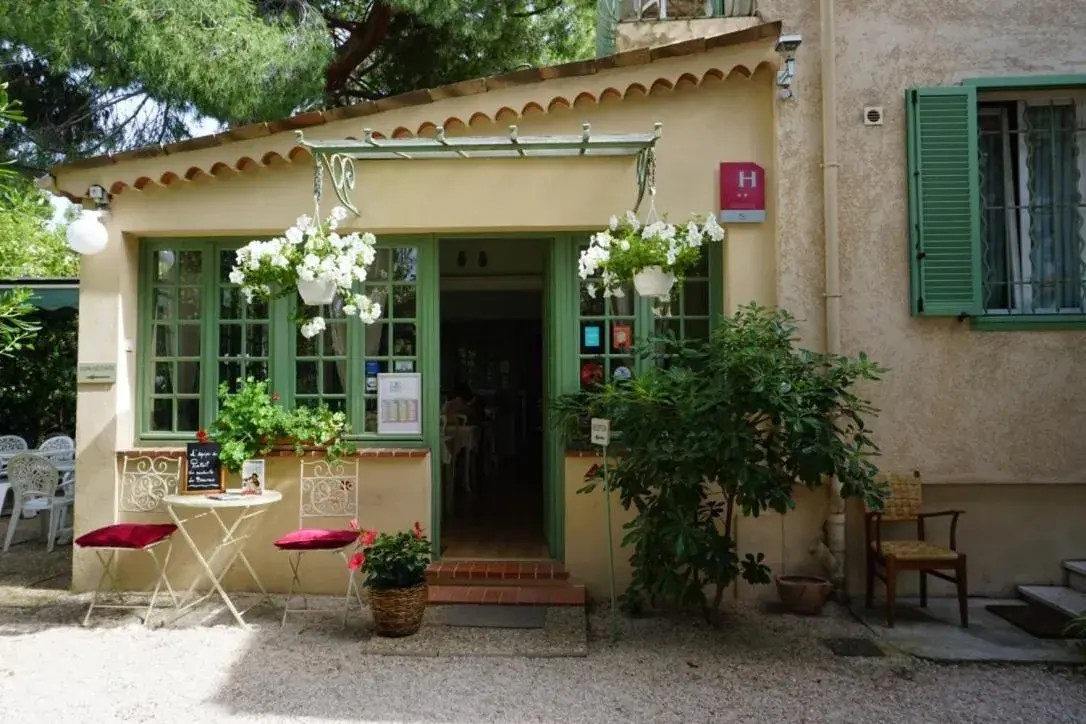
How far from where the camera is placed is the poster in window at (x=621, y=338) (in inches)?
239

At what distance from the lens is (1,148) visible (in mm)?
8930

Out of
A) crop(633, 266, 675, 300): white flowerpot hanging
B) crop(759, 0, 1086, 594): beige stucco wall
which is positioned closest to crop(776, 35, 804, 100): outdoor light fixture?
crop(759, 0, 1086, 594): beige stucco wall

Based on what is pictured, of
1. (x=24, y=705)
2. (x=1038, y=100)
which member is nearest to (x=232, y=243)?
(x=24, y=705)

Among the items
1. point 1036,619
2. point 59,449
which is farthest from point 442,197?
point 59,449

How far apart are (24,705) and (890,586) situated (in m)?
5.16

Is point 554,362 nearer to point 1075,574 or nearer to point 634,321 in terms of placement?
point 634,321

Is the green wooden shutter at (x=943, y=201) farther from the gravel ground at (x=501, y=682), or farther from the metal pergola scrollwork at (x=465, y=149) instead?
the gravel ground at (x=501, y=682)

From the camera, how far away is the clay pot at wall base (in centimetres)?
543

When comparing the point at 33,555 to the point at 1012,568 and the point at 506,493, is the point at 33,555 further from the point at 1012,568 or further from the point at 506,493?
the point at 1012,568

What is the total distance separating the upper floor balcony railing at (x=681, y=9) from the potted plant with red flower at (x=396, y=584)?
4857 mm

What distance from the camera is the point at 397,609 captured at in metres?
4.96

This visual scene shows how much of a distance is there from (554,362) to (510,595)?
1767 millimetres

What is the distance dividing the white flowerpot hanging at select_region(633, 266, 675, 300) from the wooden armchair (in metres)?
2.22

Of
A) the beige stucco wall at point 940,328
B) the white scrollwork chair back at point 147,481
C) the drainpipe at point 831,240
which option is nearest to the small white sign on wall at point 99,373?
the white scrollwork chair back at point 147,481
